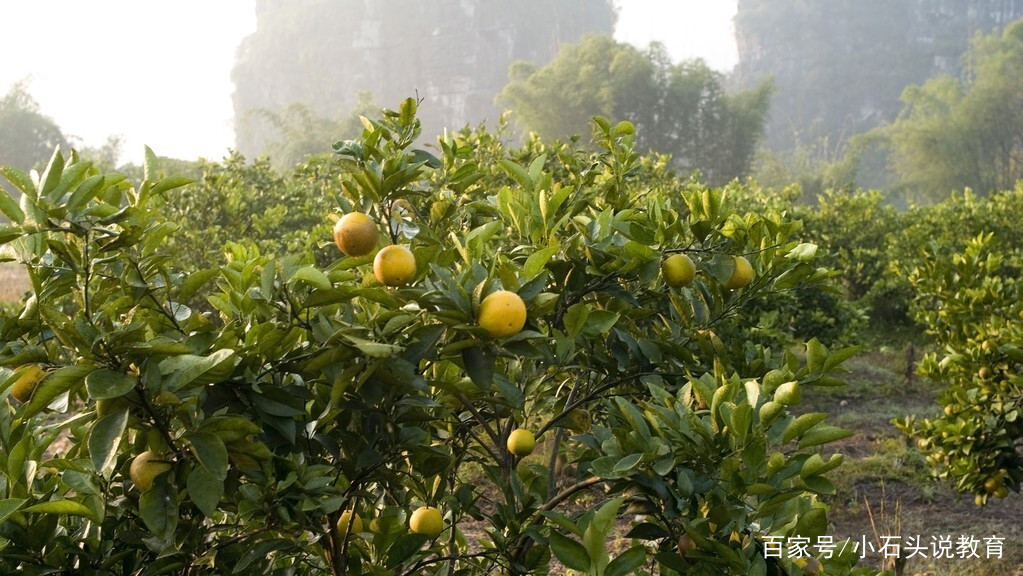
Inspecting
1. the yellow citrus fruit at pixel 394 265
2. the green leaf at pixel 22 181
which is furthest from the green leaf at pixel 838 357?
the green leaf at pixel 22 181

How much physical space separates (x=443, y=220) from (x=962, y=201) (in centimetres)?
804

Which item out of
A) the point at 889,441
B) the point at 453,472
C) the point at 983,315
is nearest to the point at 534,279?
the point at 453,472

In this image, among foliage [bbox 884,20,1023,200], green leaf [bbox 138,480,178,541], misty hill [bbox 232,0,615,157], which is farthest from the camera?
misty hill [bbox 232,0,615,157]

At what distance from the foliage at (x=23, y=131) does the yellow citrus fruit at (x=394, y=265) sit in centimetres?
3686

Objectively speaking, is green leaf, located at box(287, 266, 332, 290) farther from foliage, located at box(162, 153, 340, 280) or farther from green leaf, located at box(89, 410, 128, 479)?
foliage, located at box(162, 153, 340, 280)

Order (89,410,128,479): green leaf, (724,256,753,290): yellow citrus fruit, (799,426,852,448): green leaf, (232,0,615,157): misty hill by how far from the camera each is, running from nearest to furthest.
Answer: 1. (89,410,128,479): green leaf
2. (799,426,852,448): green leaf
3. (724,256,753,290): yellow citrus fruit
4. (232,0,615,157): misty hill

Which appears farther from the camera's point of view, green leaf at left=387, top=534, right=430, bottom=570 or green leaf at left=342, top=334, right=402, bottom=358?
green leaf at left=387, top=534, right=430, bottom=570

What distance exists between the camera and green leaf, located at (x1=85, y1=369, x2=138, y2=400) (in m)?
0.81

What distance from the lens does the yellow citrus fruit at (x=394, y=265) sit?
101cm

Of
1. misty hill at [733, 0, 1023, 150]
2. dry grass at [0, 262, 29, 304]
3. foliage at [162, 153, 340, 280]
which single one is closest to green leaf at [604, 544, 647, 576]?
foliage at [162, 153, 340, 280]

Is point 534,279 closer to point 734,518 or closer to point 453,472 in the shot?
point 734,518

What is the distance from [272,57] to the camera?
214 feet

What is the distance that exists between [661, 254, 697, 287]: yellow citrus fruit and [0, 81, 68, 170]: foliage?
36877 millimetres

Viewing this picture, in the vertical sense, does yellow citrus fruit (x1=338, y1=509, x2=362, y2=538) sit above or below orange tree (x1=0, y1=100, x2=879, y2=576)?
below
